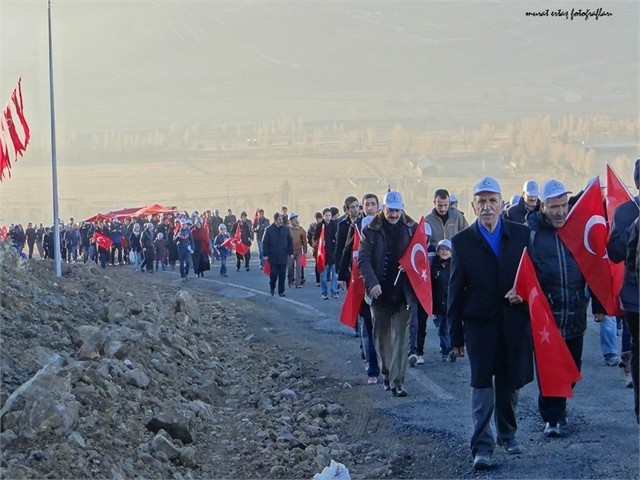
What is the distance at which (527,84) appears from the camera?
117875mm

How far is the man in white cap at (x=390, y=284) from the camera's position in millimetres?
11039

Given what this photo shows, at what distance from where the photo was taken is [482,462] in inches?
318

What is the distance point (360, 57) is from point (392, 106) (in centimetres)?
2210

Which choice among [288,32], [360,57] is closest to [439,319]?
[360,57]

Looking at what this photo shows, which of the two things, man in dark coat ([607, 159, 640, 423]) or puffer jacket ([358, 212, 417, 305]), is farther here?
puffer jacket ([358, 212, 417, 305])

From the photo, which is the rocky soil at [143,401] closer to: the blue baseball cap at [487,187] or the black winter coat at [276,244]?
the blue baseball cap at [487,187]

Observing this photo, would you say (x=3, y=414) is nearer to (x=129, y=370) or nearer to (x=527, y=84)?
(x=129, y=370)

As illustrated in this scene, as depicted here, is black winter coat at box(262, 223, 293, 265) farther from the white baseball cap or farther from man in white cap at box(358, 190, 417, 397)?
the white baseball cap

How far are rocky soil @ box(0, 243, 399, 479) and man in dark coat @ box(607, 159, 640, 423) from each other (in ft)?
6.55

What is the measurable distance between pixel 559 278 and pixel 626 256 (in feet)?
3.54

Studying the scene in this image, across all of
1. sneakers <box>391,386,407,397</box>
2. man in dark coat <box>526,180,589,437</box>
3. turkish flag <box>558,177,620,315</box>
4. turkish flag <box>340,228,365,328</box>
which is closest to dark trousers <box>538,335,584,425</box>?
man in dark coat <box>526,180,589,437</box>

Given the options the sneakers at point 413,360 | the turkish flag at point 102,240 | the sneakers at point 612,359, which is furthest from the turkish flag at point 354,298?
the turkish flag at point 102,240

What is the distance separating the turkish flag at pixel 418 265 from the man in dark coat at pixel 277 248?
11.1 meters

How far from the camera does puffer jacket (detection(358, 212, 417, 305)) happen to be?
11.1 m
